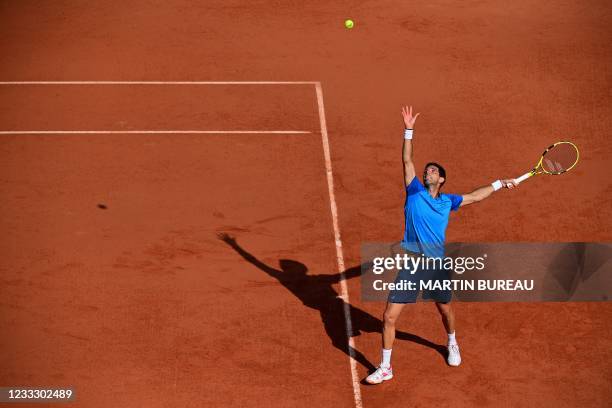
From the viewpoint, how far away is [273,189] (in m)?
16.1

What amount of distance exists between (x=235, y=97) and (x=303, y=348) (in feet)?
25.2

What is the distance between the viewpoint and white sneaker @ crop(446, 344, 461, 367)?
12180mm

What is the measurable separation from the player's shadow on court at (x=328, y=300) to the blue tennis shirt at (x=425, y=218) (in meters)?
1.76

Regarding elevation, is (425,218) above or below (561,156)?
below

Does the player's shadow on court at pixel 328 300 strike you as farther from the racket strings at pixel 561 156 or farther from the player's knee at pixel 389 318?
the racket strings at pixel 561 156

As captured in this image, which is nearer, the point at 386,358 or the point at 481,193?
the point at 481,193

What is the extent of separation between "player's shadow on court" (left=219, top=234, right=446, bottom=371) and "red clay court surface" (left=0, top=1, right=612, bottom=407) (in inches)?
1.7

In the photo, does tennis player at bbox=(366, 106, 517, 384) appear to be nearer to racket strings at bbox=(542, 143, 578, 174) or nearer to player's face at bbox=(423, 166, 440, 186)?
player's face at bbox=(423, 166, 440, 186)

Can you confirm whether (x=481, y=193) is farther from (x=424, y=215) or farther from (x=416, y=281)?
(x=416, y=281)

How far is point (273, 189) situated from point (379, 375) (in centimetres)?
507

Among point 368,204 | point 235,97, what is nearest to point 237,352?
point 368,204

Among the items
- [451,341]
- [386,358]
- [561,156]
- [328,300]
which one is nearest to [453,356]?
[451,341]

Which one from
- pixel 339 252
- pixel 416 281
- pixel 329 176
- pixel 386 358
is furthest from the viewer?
pixel 329 176

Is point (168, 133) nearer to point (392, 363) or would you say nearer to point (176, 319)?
point (176, 319)
